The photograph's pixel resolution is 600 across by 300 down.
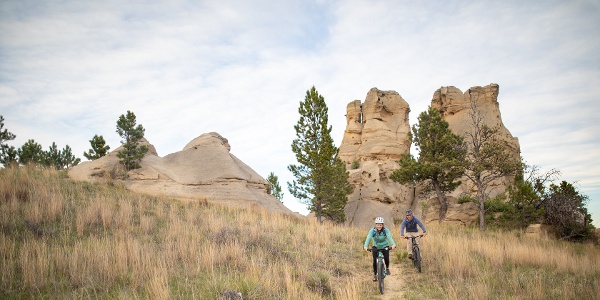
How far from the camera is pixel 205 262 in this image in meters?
8.66

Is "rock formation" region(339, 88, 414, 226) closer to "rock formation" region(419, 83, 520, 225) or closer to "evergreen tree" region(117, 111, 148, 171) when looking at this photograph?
"rock formation" region(419, 83, 520, 225)

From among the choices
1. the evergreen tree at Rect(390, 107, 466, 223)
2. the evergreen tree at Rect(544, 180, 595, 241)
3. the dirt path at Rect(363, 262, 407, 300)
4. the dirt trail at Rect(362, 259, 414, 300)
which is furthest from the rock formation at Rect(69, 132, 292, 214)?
the evergreen tree at Rect(544, 180, 595, 241)

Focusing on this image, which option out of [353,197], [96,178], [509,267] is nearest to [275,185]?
[353,197]

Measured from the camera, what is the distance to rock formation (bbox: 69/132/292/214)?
25031mm

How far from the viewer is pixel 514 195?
25.1m

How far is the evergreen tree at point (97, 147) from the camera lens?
3072cm

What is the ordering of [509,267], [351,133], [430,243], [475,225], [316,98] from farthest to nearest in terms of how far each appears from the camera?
[351,133], [316,98], [475,225], [430,243], [509,267]

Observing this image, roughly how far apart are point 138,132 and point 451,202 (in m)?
28.8

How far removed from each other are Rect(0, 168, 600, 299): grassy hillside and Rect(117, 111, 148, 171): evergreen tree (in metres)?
11.6

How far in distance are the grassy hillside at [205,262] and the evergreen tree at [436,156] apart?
15663 millimetres

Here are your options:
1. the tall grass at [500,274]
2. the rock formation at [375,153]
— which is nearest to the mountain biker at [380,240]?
the tall grass at [500,274]

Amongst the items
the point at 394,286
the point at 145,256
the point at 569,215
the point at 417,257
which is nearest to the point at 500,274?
the point at 417,257

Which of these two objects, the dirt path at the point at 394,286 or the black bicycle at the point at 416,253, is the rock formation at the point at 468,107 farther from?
the dirt path at the point at 394,286

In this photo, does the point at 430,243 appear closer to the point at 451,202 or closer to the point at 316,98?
the point at 451,202
